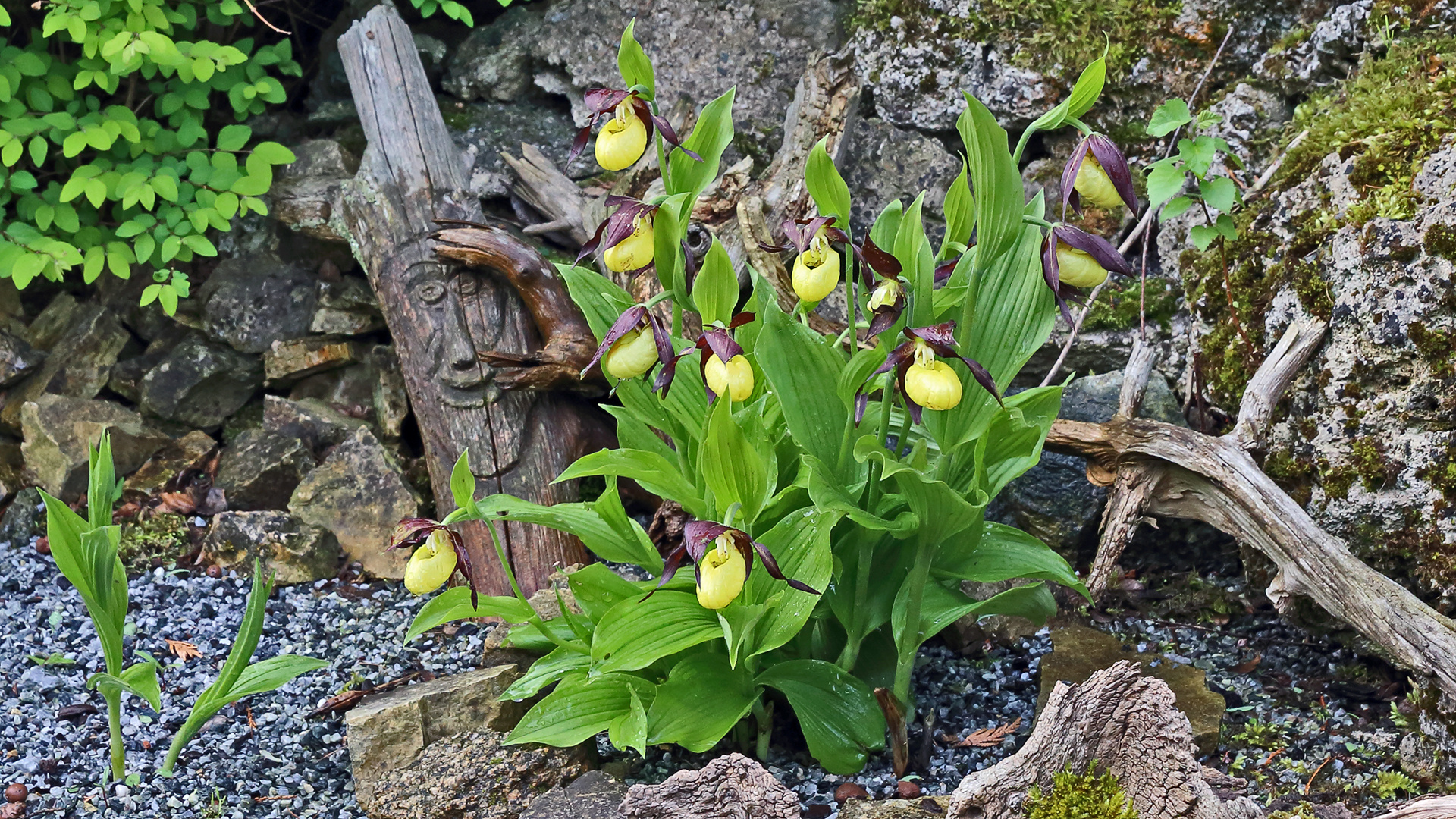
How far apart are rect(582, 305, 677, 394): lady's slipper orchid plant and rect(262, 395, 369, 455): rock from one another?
220 centimetres

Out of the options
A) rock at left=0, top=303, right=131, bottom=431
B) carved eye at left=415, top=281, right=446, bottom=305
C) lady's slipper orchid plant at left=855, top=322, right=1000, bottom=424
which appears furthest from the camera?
rock at left=0, top=303, right=131, bottom=431

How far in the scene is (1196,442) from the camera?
8.73ft

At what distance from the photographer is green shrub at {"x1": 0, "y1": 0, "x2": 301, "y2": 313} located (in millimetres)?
3469

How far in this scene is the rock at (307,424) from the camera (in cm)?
397

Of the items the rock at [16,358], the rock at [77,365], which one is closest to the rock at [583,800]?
the rock at [77,365]

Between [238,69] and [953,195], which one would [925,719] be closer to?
[953,195]

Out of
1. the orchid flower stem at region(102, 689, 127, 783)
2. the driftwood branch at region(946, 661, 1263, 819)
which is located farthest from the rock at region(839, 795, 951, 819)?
the orchid flower stem at region(102, 689, 127, 783)

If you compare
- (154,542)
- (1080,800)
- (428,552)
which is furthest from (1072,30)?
(154,542)

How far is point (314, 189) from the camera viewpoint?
13.1 ft

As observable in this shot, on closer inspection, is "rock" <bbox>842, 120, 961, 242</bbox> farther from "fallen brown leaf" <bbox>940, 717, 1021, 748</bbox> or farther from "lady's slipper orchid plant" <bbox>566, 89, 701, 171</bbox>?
"fallen brown leaf" <bbox>940, 717, 1021, 748</bbox>

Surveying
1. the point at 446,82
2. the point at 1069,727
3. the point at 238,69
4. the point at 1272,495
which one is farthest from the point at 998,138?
the point at 238,69

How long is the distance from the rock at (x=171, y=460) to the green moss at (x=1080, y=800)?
343 cm

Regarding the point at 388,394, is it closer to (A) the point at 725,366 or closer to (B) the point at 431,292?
(B) the point at 431,292

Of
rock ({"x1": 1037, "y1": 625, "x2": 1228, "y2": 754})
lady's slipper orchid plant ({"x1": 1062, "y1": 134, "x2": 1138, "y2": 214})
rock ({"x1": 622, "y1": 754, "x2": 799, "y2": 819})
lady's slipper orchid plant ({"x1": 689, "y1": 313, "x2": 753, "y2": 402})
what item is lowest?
rock ({"x1": 1037, "y1": 625, "x2": 1228, "y2": 754})
